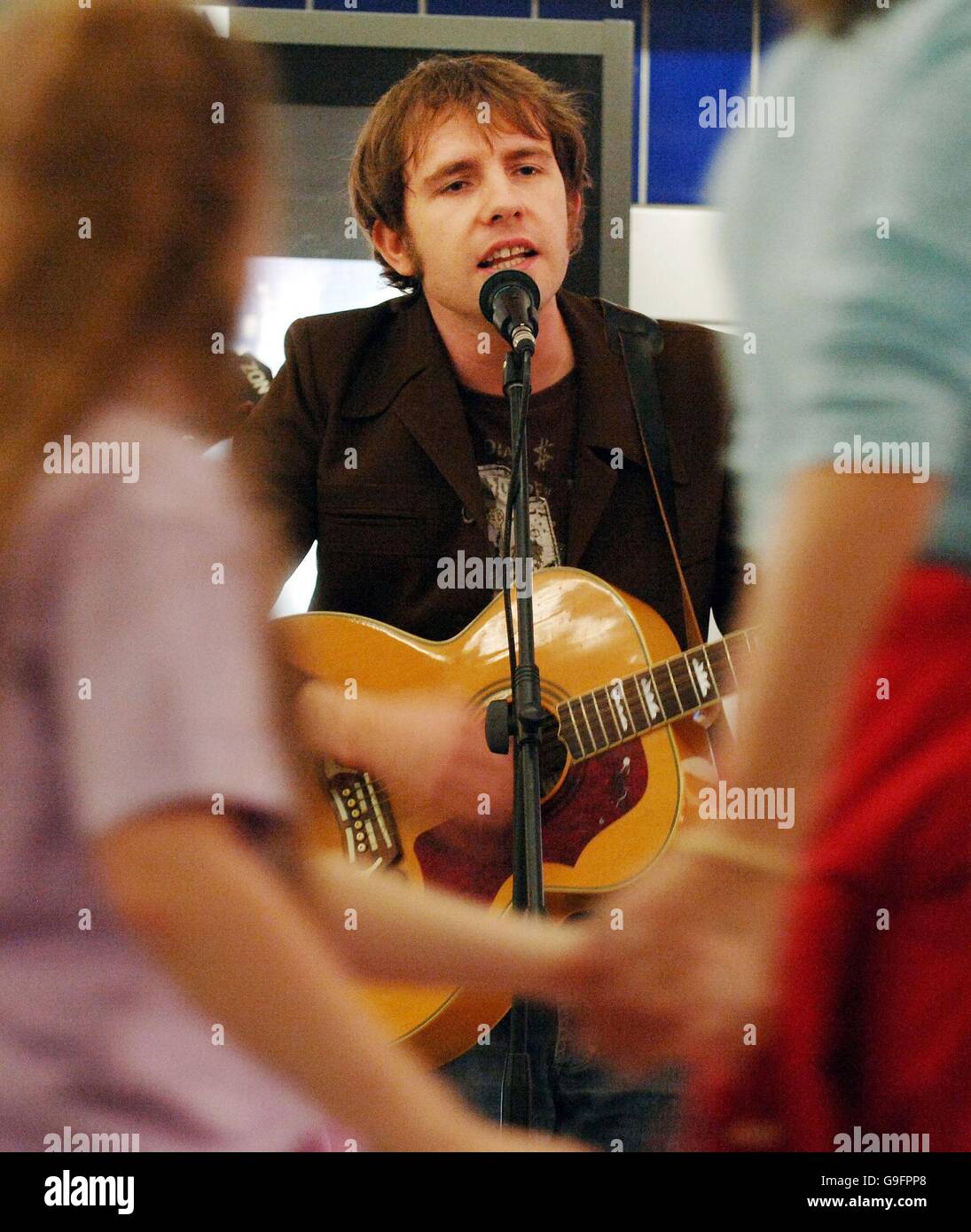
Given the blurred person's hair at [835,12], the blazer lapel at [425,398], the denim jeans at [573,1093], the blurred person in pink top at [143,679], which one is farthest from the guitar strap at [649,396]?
the blurred person in pink top at [143,679]

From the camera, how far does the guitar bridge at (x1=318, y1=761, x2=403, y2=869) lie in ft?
5.47

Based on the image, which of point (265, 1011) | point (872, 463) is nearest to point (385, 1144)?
point (265, 1011)

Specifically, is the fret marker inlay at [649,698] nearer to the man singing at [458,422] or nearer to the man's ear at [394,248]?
the man singing at [458,422]

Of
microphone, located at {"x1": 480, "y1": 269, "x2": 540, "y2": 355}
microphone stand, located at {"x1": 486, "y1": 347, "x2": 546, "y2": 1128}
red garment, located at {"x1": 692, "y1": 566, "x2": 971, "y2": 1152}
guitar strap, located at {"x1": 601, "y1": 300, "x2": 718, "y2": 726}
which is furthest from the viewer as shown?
guitar strap, located at {"x1": 601, "y1": 300, "x2": 718, "y2": 726}

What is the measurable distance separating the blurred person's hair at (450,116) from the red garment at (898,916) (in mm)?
1206

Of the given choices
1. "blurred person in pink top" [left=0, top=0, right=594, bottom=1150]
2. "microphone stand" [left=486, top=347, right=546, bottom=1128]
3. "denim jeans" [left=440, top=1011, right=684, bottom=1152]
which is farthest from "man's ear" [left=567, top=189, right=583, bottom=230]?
"blurred person in pink top" [left=0, top=0, right=594, bottom=1150]

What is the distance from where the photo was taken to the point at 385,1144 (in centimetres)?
59

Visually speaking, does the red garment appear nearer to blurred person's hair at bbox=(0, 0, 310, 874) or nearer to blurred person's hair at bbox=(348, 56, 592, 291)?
blurred person's hair at bbox=(0, 0, 310, 874)

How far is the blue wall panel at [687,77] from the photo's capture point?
174 centimetres

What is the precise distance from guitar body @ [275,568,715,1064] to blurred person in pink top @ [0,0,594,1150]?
3.31ft

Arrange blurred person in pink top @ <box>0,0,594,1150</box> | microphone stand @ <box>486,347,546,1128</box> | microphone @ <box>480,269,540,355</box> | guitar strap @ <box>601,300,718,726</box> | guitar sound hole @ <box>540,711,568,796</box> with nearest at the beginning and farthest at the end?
blurred person in pink top @ <box>0,0,594,1150</box>
microphone stand @ <box>486,347,546,1128</box>
microphone @ <box>480,269,540,355</box>
guitar sound hole @ <box>540,711,568,796</box>
guitar strap @ <box>601,300,718,726</box>

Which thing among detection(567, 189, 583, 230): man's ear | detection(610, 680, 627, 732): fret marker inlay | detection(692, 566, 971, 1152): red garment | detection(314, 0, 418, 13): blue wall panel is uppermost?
detection(314, 0, 418, 13): blue wall panel
